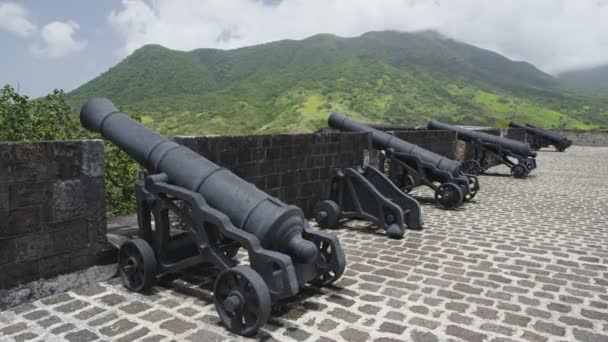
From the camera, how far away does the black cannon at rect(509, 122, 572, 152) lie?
2530 centimetres

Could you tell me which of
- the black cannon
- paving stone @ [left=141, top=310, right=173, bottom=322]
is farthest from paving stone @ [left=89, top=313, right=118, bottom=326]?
the black cannon

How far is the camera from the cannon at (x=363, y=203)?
6.85 meters

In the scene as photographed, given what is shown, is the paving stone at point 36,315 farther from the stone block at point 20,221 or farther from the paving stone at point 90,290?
the stone block at point 20,221

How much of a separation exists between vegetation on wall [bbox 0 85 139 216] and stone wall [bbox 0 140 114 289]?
1103cm

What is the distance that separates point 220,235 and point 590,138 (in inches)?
1309

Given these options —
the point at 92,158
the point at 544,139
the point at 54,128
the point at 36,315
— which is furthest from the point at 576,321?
the point at 544,139

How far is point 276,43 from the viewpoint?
423 ft

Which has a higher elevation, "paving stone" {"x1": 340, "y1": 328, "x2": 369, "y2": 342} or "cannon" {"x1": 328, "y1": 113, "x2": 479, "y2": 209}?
"cannon" {"x1": 328, "y1": 113, "x2": 479, "y2": 209}

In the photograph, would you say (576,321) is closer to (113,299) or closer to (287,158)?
(113,299)

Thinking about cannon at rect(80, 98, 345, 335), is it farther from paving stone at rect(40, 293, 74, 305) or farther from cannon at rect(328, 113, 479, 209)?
cannon at rect(328, 113, 479, 209)

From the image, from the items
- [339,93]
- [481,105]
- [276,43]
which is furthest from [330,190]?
[276,43]

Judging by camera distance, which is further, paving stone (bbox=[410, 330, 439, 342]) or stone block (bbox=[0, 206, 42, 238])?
stone block (bbox=[0, 206, 42, 238])

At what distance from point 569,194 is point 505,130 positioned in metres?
14.3

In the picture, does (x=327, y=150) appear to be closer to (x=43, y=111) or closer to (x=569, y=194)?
(x=569, y=194)
